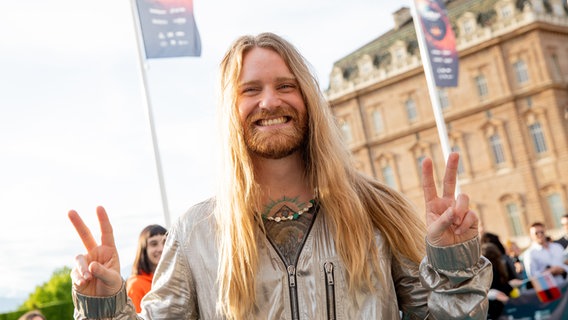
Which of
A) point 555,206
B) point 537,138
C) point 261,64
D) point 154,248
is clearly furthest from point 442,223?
point 537,138

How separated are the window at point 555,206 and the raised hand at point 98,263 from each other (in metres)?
40.3

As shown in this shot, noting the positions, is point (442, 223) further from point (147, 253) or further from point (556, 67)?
point (556, 67)

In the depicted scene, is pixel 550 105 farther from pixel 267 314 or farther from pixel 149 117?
pixel 267 314

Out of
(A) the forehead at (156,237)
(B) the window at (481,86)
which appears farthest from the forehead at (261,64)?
(B) the window at (481,86)

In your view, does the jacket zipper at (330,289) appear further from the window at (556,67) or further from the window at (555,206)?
the window at (556,67)

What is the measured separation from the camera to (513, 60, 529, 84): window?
41.0m

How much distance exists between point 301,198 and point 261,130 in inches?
10.3

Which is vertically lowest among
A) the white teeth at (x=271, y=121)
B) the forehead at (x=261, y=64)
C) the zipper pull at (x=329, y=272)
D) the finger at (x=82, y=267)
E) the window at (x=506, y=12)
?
the zipper pull at (x=329, y=272)

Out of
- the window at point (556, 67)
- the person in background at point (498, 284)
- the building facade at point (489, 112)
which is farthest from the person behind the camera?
the window at point (556, 67)

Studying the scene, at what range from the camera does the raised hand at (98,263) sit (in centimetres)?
217

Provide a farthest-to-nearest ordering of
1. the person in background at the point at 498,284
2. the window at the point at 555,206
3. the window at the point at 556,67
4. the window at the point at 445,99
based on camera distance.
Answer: the window at the point at 445,99 < the window at the point at 556,67 < the window at the point at 555,206 < the person in background at the point at 498,284

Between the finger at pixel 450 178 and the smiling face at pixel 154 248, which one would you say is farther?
the smiling face at pixel 154 248

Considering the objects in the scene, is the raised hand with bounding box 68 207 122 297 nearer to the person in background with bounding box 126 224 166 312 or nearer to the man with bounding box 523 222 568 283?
the person in background with bounding box 126 224 166 312

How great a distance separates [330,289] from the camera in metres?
2.26
